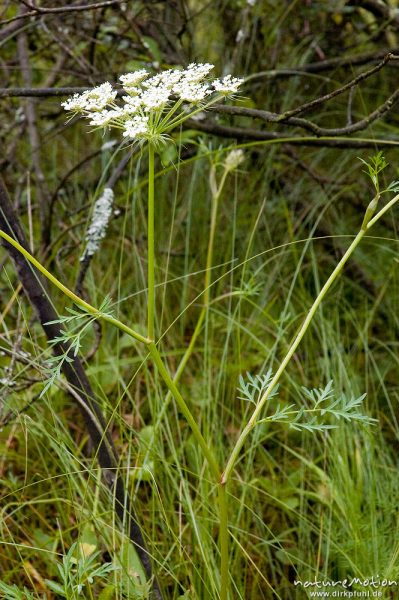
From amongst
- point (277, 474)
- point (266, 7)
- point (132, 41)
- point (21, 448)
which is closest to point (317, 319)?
point (277, 474)

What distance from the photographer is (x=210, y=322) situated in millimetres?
2248

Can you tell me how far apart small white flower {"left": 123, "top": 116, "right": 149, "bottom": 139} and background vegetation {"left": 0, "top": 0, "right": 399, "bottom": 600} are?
343 mm

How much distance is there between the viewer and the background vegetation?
1.52 metres

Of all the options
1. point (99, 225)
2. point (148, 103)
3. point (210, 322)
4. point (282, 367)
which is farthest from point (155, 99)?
point (210, 322)

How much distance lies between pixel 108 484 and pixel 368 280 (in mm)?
1389

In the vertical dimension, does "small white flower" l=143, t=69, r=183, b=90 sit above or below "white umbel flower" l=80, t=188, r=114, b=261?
above

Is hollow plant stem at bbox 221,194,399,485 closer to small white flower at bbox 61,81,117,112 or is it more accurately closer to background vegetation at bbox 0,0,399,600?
background vegetation at bbox 0,0,399,600

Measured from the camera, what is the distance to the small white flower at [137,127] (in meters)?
0.91

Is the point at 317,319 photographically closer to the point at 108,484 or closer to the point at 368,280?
the point at 368,280

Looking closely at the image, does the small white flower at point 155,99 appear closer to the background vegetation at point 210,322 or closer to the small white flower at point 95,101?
the small white flower at point 95,101

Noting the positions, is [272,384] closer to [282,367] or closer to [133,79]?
[282,367]

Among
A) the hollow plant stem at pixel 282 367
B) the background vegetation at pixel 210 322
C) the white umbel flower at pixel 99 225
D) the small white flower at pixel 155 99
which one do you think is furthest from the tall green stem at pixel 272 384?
the white umbel flower at pixel 99 225

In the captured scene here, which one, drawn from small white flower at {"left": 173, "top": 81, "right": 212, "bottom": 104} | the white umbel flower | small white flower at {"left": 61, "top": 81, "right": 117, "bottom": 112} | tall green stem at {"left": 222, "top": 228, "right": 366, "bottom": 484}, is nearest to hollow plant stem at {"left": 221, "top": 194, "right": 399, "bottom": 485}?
tall green stem at {"left": 222, "top": 228, "right": 366, "bottom": 484}

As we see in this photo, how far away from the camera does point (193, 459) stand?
1.78 m
